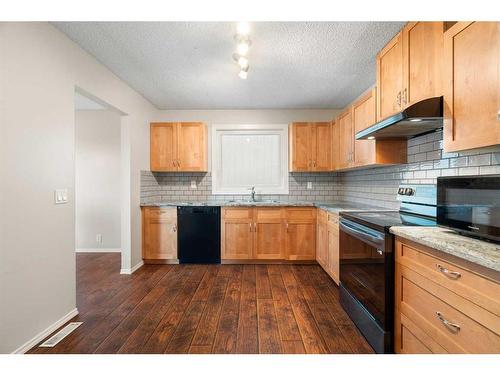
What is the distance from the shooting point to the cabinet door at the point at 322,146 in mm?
3922

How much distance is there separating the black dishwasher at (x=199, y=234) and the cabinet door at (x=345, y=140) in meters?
1.85

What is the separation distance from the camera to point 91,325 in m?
2.09

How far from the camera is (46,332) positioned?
1.91 meters

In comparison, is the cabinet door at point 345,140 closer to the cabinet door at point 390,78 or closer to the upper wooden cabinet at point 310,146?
the upper wooden cabinet at point 310,146

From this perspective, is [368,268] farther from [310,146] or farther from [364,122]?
[310,146]

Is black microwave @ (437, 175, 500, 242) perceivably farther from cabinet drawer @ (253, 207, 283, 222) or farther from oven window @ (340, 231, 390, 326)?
cabinet drawer @ (253, 207, 283, 222)

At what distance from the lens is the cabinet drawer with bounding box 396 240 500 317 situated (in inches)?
37.2

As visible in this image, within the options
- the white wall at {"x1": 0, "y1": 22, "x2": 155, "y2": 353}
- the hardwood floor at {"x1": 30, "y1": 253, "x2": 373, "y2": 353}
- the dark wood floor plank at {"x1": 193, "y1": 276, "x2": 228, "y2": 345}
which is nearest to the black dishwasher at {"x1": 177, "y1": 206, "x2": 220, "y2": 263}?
the hardwood floor at {"x1": 30, "y1": 253, "x2": 373, "y2": 353}

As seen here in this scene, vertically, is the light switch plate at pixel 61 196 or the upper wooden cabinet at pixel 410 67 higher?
the upper wooden cabinet at pixel 410 67

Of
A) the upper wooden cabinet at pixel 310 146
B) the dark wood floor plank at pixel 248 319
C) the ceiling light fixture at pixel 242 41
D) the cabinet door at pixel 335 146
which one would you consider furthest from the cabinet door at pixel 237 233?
the ceiling light fixture at pixel 242 41

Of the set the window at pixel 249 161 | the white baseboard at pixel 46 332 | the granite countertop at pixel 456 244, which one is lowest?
the white baseboard at pixel 46 332

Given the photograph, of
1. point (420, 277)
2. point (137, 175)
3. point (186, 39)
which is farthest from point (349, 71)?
point (137, 175)
